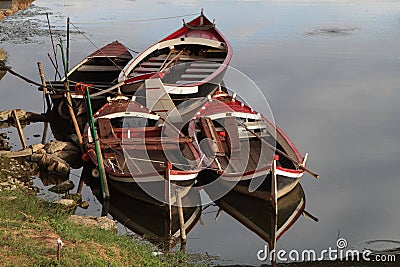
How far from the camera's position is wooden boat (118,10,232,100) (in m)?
16.3

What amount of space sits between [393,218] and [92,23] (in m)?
22.6

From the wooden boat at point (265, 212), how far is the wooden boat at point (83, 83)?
17.8 feet

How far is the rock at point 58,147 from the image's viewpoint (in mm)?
14367

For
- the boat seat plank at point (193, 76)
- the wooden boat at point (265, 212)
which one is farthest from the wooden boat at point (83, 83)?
the wooden boat at point (265, 212)

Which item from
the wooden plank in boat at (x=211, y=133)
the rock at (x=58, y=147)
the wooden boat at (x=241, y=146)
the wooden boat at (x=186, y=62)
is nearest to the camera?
the wooden boat at (x=241, y=146)

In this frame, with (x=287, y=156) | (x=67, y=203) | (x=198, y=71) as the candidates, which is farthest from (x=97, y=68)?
(x=287, y=156)

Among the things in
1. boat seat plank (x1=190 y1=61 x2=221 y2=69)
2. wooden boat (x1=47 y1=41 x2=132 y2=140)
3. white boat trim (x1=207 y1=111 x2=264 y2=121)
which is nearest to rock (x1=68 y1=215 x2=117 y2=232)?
white boat trim (x1=207 y1=111 x2=264 y2=121)

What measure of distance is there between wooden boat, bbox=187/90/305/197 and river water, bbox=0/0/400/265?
83 cm

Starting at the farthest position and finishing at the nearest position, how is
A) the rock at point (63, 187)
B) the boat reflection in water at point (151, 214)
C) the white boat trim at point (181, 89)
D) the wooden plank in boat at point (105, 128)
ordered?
the white boat trim at point (181, 89) → the wooden plank in boat at point (105, 128) → the rock at point (63, 187) → the boat reflection in water at point (151, 214)

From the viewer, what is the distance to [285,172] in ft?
39.3

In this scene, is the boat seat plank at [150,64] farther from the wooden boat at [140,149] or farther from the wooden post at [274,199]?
the wooden post at [274,199]

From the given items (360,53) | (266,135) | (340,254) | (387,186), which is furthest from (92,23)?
(340,254)

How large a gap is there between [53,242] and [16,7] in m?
29.5

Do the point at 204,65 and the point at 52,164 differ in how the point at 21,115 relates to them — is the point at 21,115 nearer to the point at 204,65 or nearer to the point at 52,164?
the point at 52,164
